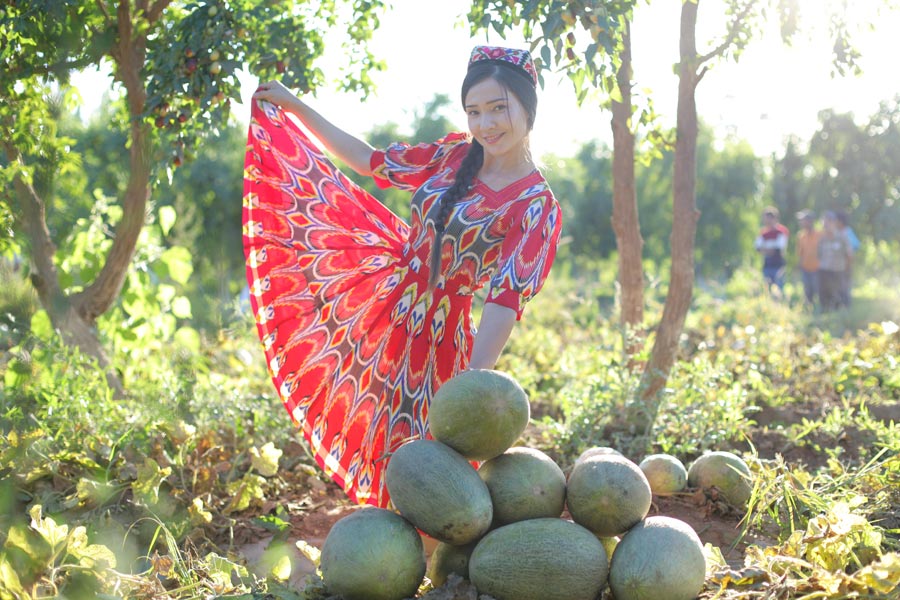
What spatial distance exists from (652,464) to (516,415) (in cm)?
113

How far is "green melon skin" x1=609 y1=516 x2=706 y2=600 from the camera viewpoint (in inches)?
78.1

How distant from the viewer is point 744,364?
18.0ft

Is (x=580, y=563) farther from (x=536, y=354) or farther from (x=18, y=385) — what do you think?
(x=536, y=354)

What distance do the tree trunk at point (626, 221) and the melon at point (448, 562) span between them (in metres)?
2.23

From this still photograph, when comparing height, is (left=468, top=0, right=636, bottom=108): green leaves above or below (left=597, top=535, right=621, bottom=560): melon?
above

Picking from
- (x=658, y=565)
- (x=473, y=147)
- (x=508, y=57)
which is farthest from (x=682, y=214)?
(x=658, y=565)

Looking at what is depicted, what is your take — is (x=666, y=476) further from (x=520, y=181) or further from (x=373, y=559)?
(x=373, y=559)

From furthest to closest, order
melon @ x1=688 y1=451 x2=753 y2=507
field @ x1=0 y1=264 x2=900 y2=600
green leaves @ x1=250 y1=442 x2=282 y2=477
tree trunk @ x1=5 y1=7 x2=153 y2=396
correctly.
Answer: tree trunk @ x1=5 y1=7 x2=153 y2=396 → green leaves @ x1=250 y1=442 x2=282 y2=477 → melon @ x1=688 y1=451 x2=753 y2=507 → field @ x1=0 y1=264 x2=900 y2=600

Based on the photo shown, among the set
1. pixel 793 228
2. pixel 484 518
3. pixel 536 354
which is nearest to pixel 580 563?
pixel 484 518

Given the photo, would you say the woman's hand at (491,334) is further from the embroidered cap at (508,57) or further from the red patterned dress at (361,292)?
the embroidered cap at (508,57)

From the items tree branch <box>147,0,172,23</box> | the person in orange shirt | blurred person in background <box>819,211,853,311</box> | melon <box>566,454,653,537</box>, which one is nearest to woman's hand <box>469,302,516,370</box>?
melon <box>566,454,653,537</box>

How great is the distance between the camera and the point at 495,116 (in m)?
2.61

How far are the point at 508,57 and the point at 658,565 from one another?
152 centimetres

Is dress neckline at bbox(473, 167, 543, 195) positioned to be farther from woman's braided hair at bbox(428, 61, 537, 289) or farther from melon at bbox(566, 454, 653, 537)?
melon at bbox(566, 454, 653, 537)
